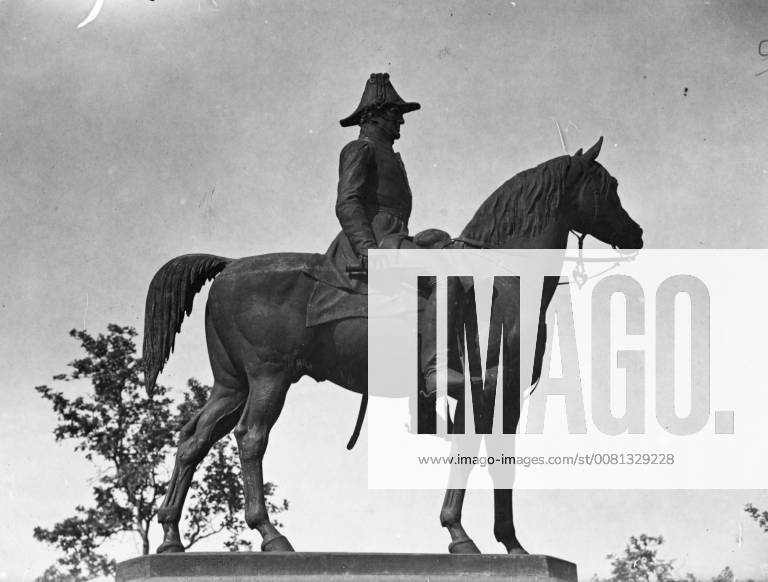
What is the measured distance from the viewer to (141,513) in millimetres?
18266

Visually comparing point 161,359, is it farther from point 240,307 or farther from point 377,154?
point 377,154

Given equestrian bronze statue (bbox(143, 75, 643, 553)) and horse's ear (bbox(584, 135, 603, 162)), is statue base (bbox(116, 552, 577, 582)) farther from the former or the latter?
horse's ear (bbox(584, 135, 603, 162))

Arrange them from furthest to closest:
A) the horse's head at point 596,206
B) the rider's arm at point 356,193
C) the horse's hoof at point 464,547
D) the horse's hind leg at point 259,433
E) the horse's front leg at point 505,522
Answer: the horse's head at point 596,206
the rider's arm at point 356,193
the horse's hind leg at point 259,433
the horse's front leg at point 505,522
the horse's hoof at point 464,547

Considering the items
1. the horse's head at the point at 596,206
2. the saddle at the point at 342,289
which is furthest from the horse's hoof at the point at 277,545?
the horse's head at the point at 596,206

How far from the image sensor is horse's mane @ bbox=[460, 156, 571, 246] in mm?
9781

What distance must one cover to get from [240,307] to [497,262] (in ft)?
6.76

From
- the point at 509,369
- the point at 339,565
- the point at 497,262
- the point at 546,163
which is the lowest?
the point at 339,565

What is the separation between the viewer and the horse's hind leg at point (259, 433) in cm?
953

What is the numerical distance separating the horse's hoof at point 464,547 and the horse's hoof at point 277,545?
119 cm

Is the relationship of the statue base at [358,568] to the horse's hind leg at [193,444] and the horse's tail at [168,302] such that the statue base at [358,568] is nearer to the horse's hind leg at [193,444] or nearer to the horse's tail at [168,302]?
the horse's hind leg at [193,444]

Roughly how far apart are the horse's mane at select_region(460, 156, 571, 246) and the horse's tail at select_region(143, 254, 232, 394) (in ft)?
7.05

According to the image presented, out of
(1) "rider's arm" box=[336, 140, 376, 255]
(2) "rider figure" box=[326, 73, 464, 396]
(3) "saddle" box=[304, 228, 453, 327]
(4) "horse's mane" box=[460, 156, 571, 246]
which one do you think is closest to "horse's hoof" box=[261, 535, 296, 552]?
(2) "rider figure" box=[326, 73, 464, 396]

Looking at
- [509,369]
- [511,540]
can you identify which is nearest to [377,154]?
[509,369]

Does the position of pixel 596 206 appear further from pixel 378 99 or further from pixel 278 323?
pixel 278 323
